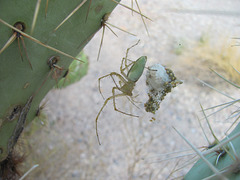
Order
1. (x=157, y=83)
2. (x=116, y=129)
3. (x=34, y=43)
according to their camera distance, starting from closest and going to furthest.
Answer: (x=34, y=43)
(x=157, y=83)
(x=116, y=129)

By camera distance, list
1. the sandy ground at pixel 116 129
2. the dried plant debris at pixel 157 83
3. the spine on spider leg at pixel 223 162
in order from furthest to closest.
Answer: the sandy ground at pixel 116 129 → the dried plant debris at pixel 157 83 → the spine on spider leg at pixel 223 162

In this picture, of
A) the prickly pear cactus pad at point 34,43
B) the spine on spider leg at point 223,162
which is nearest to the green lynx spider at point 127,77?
the prickly pear cactus pad at point 34,43

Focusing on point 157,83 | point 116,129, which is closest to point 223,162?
point 157,83

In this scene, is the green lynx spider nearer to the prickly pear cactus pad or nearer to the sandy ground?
the sandy ground

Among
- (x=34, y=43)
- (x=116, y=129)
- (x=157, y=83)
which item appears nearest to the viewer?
(x=34, y=43)

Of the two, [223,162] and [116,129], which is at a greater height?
[223,162]

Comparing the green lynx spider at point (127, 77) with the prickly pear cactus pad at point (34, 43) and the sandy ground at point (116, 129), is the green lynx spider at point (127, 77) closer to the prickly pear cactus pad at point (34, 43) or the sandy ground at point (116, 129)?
the sandy ground at point (116, 129)

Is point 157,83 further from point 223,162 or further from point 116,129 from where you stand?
point 116,129
